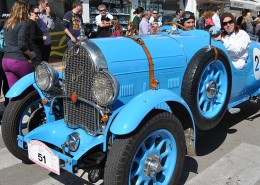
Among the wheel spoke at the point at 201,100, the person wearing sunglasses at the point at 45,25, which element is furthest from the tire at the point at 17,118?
the person wearing sunglasses at the point at 45,25

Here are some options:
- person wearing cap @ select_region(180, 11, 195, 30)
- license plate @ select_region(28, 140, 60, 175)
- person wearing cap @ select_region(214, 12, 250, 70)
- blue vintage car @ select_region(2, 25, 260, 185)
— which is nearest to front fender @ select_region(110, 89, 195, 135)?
blue vintage car @ select_region(2, 25, 260, 185)

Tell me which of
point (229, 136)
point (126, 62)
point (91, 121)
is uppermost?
point (126, 62)

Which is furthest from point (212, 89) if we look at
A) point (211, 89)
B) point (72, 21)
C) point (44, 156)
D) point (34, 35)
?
point (72, 21)

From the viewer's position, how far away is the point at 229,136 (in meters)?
4.47

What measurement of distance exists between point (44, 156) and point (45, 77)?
0.82m

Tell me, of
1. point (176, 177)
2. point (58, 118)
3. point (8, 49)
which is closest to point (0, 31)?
point (8, 49)

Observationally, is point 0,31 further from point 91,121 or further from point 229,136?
point 229,136

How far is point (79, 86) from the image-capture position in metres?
2.96

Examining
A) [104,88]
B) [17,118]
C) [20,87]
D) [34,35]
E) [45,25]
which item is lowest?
[17,118]

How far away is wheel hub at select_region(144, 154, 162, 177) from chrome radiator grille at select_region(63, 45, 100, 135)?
0.54 meters

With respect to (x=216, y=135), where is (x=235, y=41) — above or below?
above

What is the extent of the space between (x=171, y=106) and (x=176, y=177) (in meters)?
0.65

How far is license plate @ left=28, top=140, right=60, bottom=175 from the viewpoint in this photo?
104 inches

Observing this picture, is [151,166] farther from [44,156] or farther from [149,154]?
[44,156]
